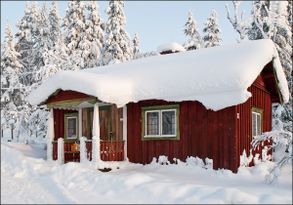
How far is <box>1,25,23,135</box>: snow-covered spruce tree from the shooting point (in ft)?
115

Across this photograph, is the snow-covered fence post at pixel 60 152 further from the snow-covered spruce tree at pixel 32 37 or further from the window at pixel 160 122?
the snow-covered spruce tree at pixel 32 37

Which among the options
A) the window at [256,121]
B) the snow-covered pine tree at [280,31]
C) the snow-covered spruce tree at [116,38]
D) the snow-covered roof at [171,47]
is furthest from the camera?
the snow-covered spruce tree at [116,38]

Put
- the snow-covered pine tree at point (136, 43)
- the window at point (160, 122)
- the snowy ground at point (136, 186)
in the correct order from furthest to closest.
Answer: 1. the snow-covered pine tree at point (136, 43)
2. the window at point (160, 122)
3. the snowy ground at point (136, 186)

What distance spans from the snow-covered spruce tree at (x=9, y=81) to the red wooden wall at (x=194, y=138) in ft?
68.5

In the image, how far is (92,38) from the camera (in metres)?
35.4

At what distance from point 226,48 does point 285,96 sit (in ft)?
12.7

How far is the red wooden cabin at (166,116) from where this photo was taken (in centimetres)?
1395

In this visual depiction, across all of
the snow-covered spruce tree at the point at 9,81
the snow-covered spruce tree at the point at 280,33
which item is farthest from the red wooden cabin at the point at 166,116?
the snow-covered spruce tree at the point at 9,81

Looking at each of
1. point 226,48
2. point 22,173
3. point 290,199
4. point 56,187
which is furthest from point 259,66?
point 22,173

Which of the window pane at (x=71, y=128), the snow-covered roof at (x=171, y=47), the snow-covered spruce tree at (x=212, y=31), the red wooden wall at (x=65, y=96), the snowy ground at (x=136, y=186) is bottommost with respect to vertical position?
the snowy ground at (x=136, y=186)

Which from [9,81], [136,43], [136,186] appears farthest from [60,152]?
[136,43]

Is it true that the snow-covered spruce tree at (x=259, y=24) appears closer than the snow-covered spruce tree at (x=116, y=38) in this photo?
Yes

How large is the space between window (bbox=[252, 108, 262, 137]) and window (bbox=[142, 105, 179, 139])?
3.34 metres

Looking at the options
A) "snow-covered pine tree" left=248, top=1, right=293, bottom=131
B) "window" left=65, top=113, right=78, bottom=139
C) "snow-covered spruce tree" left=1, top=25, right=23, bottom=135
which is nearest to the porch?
"window" left=65, top=113, right=78, bottom=139
